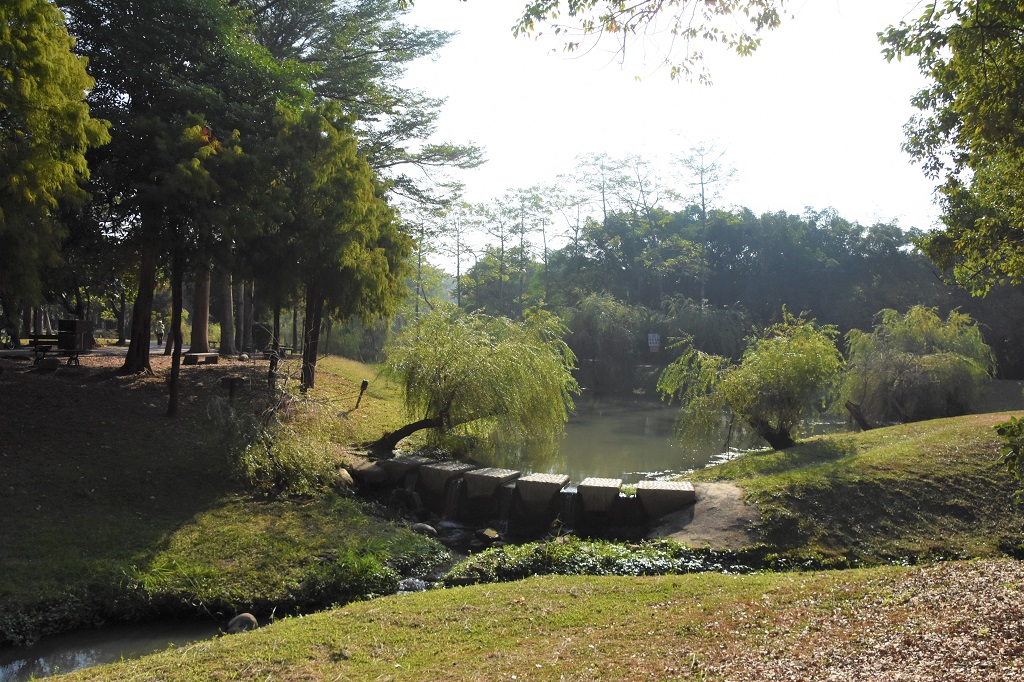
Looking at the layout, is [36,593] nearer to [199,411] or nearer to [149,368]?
[199,411]

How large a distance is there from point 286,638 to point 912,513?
7494 mm

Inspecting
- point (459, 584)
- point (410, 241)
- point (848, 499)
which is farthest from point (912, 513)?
point (410, 241)

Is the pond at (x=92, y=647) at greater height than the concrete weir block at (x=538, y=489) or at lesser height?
lesser

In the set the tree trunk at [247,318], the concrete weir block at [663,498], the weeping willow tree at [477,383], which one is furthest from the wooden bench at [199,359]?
the concrete weir block at [663,498]

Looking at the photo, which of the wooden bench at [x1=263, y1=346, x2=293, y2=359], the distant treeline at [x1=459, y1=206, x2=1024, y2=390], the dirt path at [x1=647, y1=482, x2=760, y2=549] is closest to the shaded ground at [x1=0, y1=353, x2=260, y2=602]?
the wooden bench at [x1=263, y1=346, x2=293, y2=359]

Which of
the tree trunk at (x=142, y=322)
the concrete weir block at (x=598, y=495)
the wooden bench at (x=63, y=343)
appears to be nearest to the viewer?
the concrete weir block at (x=598, y=495)

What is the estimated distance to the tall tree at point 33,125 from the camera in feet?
24.8

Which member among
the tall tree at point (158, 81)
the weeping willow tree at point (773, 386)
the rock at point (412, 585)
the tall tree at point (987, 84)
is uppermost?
the tall tree at point (158, 81)

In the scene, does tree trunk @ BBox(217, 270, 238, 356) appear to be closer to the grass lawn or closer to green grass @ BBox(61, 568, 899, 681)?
the grass lawn

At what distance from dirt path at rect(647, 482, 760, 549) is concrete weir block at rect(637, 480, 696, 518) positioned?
12cm

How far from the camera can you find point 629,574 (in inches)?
290

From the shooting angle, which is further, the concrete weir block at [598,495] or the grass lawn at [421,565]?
the concrete weir block at [598,495]

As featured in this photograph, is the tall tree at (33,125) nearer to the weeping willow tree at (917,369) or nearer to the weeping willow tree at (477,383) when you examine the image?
the weeping willow tree at (477,383)

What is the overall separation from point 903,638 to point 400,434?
9024 mm
